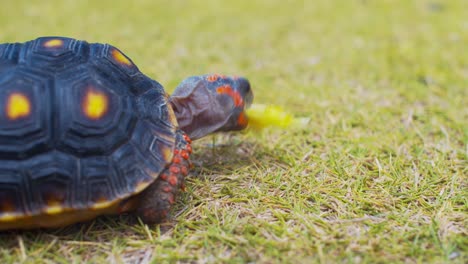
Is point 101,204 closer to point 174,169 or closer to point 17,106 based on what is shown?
point 174,169

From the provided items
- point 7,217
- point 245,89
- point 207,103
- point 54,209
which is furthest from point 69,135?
point 245,89

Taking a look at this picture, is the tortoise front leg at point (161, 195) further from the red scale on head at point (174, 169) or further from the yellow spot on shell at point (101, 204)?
the yellow spot on shell at point (101, 204)

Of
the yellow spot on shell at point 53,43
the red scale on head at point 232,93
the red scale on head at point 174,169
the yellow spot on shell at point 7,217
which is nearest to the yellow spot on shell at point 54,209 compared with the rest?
the yellow spot on shell at point 7,217

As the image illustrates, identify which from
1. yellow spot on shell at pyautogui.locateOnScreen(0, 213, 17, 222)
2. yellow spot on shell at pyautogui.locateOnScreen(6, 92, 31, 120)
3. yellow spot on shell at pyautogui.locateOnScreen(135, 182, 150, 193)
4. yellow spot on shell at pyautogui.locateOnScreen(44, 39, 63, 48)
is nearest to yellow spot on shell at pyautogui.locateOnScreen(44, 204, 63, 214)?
yellow spot on shell at pyautogui.locateOnScreen(0, 213, 17, 222)

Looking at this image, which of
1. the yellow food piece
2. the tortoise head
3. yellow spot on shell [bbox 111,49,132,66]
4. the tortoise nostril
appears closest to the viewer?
yellow spot on shell [bbox 111,49,132,66]

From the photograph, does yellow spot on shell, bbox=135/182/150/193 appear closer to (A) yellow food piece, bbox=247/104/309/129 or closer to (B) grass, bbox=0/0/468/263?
(B) grass, bbox=0/0/468/263

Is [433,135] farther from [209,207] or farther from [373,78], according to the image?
[209,207]

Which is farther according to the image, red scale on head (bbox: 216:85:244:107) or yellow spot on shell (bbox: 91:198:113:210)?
red scale on head (bbox: 216:85:244:107)
